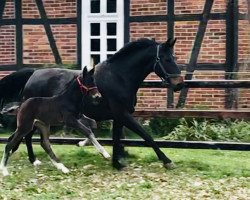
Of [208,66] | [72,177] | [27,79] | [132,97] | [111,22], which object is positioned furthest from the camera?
[111,22]

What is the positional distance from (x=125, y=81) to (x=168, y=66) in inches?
23.2

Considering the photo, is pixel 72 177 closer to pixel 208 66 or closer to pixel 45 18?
pixel 208 66

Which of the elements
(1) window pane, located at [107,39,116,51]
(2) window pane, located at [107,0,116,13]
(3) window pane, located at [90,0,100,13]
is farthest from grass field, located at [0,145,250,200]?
(3) window pane, located at [90,0,100,13]

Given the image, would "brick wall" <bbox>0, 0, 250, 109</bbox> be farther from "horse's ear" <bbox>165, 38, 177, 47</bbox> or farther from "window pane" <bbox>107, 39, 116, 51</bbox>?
"horse's ear" <bbox>165, 38, 177, 47</bbox>

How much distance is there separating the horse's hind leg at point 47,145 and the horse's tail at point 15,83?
1139 mm

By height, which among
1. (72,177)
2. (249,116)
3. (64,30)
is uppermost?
(64,30)

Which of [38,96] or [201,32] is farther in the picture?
[201,32]

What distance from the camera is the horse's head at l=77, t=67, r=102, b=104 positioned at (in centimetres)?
810

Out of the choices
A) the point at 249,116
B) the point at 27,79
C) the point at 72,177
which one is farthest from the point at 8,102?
the point at 249,116

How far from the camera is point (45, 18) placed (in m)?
13.8

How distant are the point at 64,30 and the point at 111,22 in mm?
1005

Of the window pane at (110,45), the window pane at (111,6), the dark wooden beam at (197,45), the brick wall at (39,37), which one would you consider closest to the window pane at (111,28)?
the window pane at (110,45)

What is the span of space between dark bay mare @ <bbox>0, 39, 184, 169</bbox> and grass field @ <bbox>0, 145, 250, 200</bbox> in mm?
338

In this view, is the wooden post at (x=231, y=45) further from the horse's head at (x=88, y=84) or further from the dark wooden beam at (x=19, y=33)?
the horse's head at (x=88, y=84)
